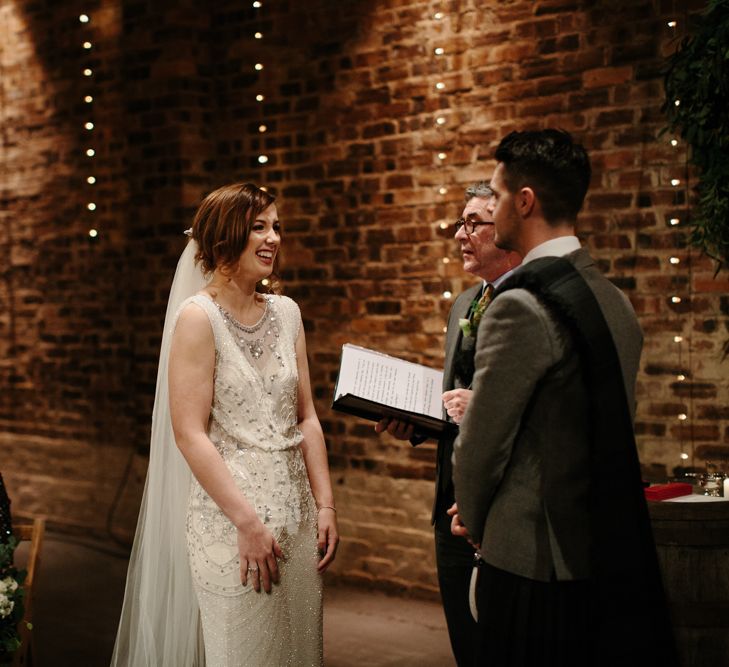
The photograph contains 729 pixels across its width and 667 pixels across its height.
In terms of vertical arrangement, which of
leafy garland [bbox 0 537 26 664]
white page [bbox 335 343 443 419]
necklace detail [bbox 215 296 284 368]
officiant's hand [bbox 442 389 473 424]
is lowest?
leafy garland [bbox 0 537 26 664]

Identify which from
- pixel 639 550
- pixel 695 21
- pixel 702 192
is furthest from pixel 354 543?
pixel 639 550

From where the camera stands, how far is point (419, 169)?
500 centimetres

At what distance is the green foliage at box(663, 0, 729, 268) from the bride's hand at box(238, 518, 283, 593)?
1.99 m

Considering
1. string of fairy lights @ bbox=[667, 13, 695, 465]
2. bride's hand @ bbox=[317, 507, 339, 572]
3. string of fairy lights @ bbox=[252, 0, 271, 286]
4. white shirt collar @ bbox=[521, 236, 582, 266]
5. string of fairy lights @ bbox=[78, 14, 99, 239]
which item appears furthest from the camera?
string of fairy lights @ bbox=[78, 14, 99, 239]

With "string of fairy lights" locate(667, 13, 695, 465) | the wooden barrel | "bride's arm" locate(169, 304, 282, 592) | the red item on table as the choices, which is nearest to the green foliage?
"string of fairy lights" locate(667, 13, 695, 465)

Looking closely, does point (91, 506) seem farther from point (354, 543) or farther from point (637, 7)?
point (637, 7)

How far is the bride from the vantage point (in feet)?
8.51

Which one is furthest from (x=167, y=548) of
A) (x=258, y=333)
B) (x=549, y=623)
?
(x=549, y=623)

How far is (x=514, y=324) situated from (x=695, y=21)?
103 inches

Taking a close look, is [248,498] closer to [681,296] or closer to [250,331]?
[250,331]

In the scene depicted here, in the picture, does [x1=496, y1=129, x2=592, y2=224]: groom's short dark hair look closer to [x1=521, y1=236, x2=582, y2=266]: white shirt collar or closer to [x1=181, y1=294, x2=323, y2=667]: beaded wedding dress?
[x1=521, y1=236, x2=582, y2=266]: white shirt collar

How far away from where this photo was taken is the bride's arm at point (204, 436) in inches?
101

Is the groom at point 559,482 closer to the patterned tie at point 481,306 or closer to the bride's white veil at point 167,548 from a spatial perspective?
the patterned tie at point 481,306

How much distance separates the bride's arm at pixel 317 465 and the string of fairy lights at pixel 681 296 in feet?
6.08
